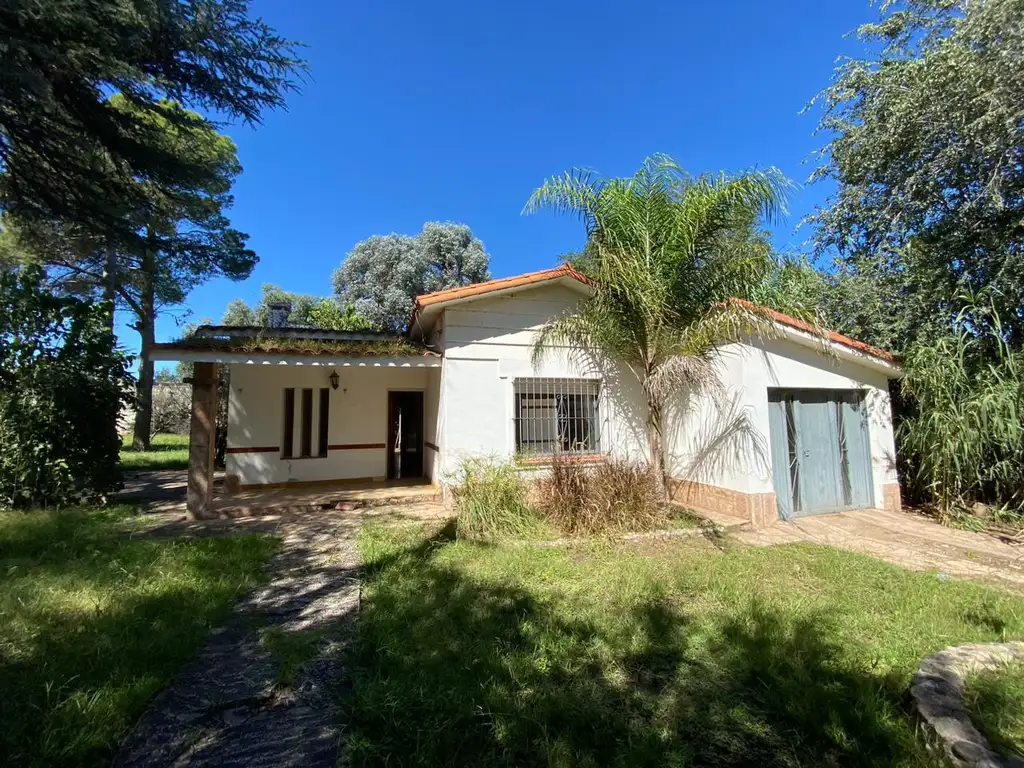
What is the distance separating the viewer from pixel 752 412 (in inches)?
318

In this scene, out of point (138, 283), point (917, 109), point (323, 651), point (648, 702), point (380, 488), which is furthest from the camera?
point (138, 283)

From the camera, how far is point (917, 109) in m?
7.92

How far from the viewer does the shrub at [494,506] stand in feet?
23.0

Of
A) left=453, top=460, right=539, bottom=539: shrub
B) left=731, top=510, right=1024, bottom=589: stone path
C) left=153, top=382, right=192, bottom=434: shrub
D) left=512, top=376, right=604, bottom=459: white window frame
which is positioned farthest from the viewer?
left=153, top=382, right=192, bottom=434: shrub

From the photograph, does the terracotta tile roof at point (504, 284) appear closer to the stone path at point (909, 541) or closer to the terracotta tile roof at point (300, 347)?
the terracotta tile roof at point (300, 347)

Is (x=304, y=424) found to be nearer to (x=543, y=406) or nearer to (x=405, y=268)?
(x=543, y=406)

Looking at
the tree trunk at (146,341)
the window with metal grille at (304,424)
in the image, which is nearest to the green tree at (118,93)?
the window with metal grille at (304,424)

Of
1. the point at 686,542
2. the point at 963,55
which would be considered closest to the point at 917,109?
the point at 963,55

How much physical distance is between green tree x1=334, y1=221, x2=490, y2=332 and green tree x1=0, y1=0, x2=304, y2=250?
15519mm

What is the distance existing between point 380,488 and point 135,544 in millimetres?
5072

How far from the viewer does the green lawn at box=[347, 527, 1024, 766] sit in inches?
111

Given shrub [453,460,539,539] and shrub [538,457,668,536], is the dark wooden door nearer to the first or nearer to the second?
shrub [453,460,539,539]

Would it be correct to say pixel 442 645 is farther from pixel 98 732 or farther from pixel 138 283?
pixel 138 283

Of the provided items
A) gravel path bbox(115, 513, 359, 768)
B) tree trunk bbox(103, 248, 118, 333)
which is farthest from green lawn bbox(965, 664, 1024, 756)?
tree trunk bbox(103, 248, 118, 333)
